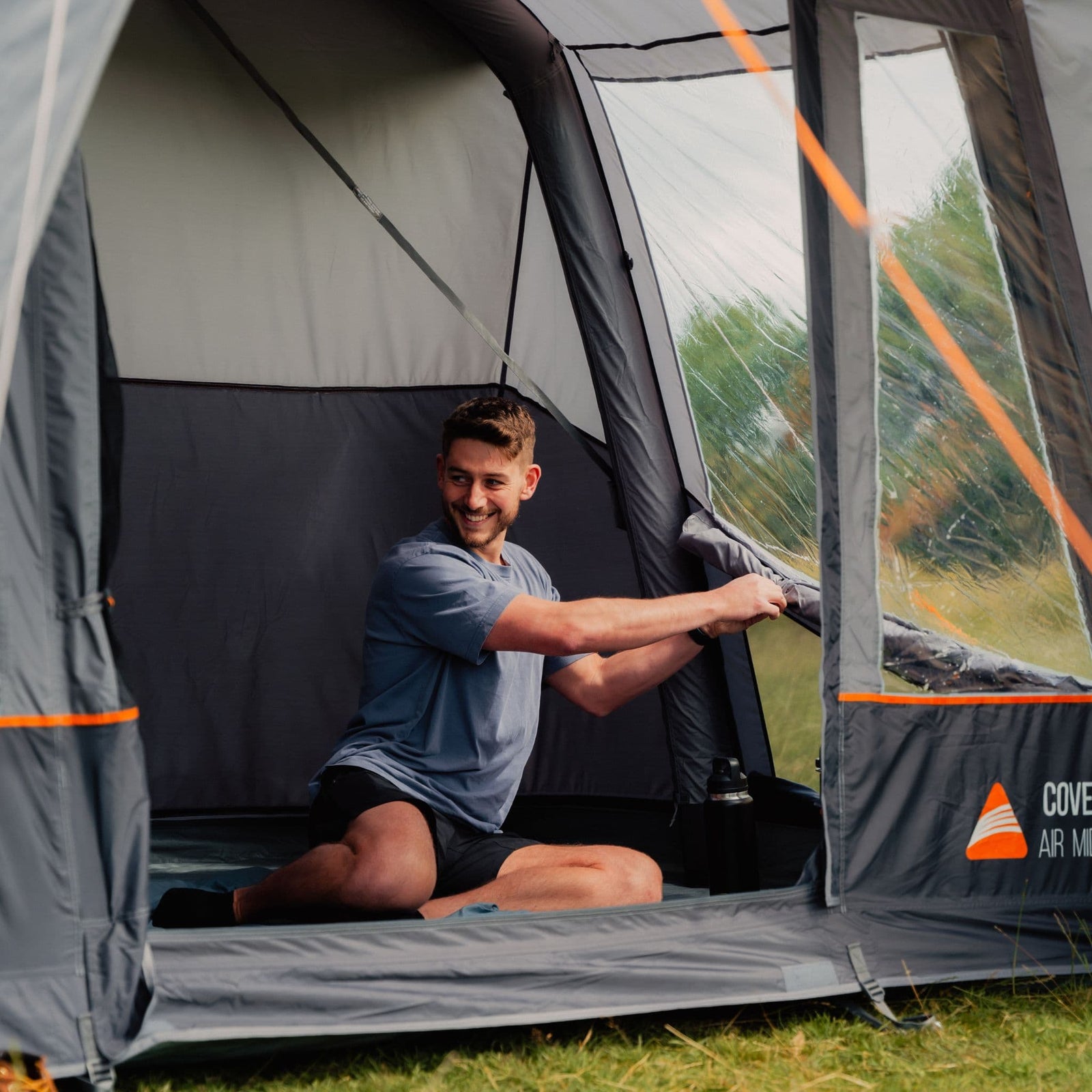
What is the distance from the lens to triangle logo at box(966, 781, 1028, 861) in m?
2.43

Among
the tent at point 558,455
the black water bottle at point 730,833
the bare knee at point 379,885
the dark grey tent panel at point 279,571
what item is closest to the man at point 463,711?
the bare knee at point 379,885

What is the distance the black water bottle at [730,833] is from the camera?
2.66m

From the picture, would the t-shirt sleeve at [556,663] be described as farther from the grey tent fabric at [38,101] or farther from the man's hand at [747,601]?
the grey tent fabric at [38,101]

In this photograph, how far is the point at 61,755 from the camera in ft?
6.51

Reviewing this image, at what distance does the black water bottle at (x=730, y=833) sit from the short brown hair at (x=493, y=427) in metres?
0.75

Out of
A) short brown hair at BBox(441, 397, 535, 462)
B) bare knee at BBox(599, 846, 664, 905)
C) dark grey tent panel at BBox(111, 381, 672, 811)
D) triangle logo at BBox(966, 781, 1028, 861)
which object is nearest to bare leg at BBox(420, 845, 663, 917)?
bare knee at BBox(599, 846, 664, 905)

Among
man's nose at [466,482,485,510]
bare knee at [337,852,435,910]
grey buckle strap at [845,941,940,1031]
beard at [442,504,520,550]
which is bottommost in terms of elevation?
grey buckle strap at [845,941,940,1031]

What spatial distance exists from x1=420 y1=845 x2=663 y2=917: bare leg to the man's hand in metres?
0.48

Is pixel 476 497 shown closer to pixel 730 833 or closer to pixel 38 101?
pixel 730 833

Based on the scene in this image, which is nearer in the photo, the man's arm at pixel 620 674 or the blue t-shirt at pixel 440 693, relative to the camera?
the blue t-shirt at pixel 440 693

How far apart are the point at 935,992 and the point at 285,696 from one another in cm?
190

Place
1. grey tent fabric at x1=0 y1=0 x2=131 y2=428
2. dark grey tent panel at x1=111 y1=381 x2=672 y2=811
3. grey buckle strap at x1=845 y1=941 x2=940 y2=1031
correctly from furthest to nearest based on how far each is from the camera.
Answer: dark grey tent panel at x1=111 y1=381 x2=672 y2=811 → grey buckle strap at x1=845 y1=941 x2=940 y2=1031 → grey tent fabric at x1=0 y1=0 x2=131 y2=428

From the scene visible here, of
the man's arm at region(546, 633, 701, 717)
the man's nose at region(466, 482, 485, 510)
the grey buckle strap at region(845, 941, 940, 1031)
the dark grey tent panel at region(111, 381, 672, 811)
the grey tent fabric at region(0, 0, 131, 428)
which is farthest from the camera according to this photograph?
the dark grey tent panel at region(111, 381, 672, 811)

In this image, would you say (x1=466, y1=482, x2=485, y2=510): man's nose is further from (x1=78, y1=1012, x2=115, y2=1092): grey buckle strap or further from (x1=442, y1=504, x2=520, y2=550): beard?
(x1=78, y1=1012, x2=115, y2=1092): grey buckle strap
